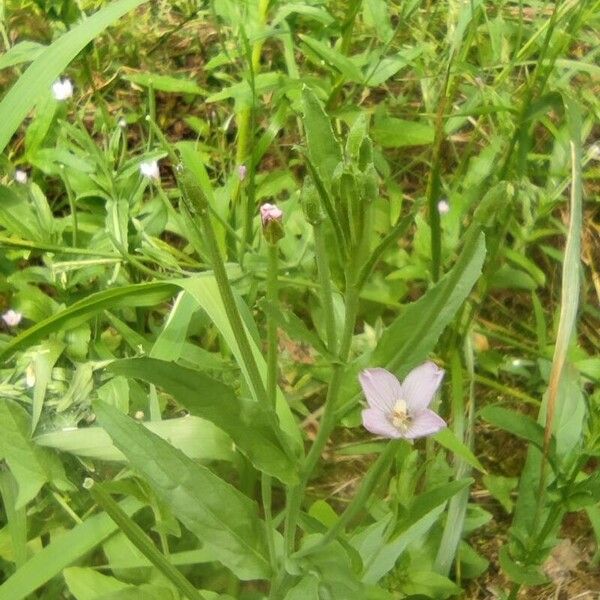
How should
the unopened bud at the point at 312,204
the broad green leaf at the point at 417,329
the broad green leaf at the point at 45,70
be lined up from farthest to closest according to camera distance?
1. the broad green leaf at the point at 45,70
2. the broad green leaf at the point at 417,329
3. the unopened bud at the point at 312,204

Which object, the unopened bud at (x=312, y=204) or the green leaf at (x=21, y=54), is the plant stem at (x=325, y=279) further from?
the green leaf at (x=21, y=54)

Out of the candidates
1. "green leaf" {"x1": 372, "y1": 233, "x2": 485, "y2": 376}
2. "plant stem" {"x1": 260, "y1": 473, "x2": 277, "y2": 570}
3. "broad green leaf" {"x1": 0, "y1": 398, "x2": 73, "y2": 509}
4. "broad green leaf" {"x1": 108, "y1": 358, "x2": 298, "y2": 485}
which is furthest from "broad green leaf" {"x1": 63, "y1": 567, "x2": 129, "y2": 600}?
"green leaf" {"x1": 372, "y1": 233, "x2": 485, "y2": 376}

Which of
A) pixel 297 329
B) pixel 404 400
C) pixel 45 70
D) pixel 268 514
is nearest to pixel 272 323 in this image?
pixel 297 329

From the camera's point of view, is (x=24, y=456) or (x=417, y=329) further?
(x=24, y=456)

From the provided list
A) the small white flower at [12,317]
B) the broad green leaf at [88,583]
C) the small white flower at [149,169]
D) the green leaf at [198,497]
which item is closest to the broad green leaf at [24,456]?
the broad green leaf at [88,583]

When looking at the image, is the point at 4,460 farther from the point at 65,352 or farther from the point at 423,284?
the point at 423,284

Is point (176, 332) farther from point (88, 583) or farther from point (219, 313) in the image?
point (88, 583)
